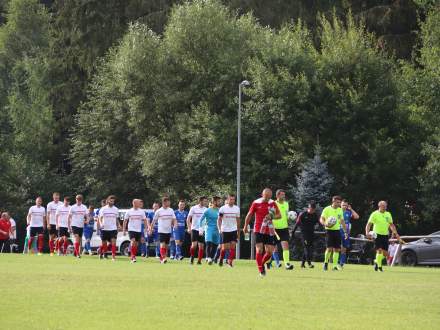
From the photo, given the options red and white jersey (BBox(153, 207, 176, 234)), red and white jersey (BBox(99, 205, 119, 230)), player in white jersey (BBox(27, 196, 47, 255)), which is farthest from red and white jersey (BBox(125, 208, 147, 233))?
player in white jersey (BBox(27, 196, 47, 255))

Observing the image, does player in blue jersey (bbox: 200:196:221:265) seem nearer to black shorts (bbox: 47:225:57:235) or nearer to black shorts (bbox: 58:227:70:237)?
black shorts (bbox: 58:227:70:237)

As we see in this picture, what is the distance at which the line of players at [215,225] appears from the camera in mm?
26578

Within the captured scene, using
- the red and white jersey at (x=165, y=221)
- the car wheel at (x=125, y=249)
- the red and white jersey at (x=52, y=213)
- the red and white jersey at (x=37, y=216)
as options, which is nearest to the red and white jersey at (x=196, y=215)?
the red and white jersey at (x=165, y=221)

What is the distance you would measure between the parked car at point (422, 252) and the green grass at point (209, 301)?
17.1 metres

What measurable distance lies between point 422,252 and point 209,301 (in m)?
26.6

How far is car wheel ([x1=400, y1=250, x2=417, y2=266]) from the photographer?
42812 millimetres

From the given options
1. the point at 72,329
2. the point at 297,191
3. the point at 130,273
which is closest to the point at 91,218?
the point at 297,191

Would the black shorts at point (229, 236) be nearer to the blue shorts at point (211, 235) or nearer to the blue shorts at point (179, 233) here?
the blue shorts at point (211, 235)

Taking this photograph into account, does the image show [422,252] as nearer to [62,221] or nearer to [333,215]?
[333,215]

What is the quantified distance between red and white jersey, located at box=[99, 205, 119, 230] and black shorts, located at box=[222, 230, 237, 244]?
6161 millimetres

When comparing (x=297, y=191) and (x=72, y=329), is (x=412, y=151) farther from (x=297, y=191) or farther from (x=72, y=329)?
(x=72, y=329)

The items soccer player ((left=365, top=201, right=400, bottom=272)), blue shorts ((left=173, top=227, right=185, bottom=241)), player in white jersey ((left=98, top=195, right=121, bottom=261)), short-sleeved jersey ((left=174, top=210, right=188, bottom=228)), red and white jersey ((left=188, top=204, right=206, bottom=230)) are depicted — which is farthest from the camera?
short-sleeved jersey ((left=174, top=210, right=188, bottom=228))

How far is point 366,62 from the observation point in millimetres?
54531

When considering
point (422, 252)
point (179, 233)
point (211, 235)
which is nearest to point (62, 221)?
point (179, 233)
